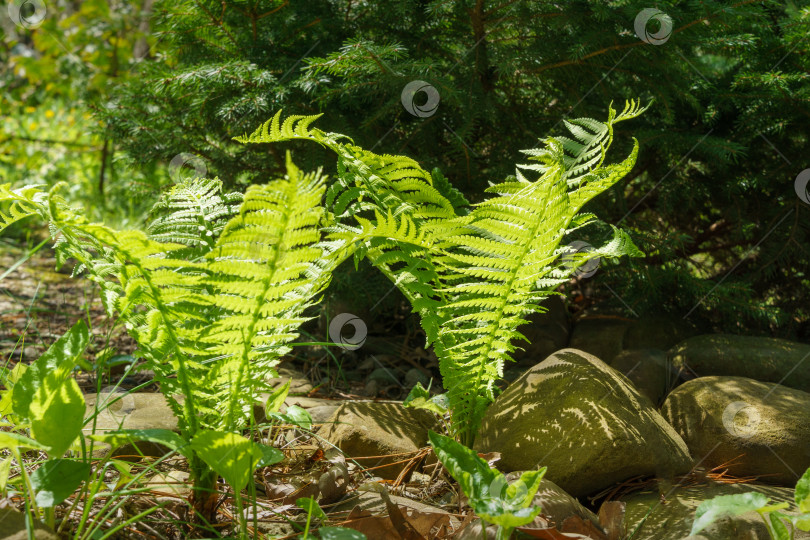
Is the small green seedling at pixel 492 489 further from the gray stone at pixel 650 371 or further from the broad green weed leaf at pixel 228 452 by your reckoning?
the gray stone at pixel 650 371

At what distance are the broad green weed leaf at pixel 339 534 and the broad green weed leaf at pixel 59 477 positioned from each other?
17.7 inches

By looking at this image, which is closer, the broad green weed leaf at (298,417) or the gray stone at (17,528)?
the gray stone at (17,528)

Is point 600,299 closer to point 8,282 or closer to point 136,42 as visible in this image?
point 8,282

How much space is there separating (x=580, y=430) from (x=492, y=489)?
1.82 ft

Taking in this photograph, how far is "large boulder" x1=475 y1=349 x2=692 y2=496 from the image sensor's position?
165 cm

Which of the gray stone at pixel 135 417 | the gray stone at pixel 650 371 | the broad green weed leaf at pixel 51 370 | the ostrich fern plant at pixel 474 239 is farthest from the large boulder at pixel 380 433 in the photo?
the gray stone at pixel 650 371

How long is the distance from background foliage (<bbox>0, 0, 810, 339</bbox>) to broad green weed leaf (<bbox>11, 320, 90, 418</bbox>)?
1.16 metres

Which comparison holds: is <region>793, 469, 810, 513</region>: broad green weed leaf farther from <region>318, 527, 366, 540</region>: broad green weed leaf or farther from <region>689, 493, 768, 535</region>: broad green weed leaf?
<region>318, 527, 366, 540</region>: broad green weed leaf

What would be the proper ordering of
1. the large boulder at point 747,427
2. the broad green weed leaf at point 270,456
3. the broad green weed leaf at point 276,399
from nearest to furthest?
the broad green weed leaf at point 270,456
the broad green weed leaf at point 276,399
the large boulder at point 747,427

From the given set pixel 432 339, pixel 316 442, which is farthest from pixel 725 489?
pixel 316 442

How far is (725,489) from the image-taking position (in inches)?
63.6

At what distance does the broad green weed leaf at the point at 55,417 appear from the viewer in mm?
1154

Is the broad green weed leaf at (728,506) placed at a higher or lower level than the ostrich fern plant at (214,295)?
lower

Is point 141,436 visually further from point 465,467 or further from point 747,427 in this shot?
point 747,427
